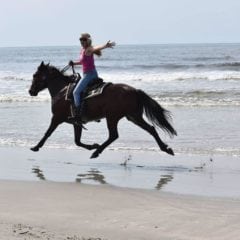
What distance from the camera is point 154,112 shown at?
989cm

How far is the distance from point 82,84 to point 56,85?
2.98 feet

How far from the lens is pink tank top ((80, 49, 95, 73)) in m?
9.76

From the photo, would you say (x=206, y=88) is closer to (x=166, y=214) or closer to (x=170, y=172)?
(x=170, y=172)

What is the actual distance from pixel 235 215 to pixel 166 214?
704 mm

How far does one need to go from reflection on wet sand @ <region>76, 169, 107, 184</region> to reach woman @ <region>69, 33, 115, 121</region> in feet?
5.29

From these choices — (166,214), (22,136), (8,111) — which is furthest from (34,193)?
(8,111)

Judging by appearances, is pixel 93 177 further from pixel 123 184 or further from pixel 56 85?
pixel 56 85

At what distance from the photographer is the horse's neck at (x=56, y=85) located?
10695 millimetres

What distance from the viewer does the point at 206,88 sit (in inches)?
969

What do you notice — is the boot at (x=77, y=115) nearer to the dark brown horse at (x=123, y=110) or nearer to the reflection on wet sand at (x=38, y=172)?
the dark brown horse at (x=123, y=110)

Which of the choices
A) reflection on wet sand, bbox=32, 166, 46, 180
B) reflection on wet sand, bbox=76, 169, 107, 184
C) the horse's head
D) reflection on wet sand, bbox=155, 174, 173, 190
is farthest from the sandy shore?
the horse's head

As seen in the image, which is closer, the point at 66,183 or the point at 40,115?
the point at 66,183

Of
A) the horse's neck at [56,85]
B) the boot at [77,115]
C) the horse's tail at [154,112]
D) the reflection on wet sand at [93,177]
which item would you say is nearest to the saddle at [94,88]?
the boot at [77,115]

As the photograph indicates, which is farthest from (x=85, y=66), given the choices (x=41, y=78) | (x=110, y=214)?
(x=110, y=214)
